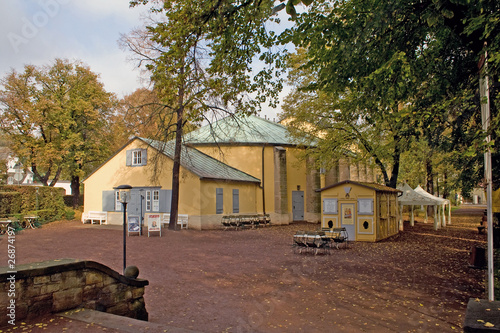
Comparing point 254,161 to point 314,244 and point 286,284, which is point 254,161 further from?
point 286,284

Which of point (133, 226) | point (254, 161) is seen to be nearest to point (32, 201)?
point (133, 226)

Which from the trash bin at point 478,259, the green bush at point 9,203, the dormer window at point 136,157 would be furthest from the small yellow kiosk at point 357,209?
the green bush at point 9,203

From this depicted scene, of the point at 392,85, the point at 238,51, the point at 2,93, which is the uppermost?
the point at 2,93

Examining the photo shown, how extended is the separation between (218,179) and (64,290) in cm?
1835

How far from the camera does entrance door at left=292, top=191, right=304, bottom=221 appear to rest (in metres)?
30.5

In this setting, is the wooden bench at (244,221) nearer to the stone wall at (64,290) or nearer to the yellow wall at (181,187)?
the yellow wall at (181,187)

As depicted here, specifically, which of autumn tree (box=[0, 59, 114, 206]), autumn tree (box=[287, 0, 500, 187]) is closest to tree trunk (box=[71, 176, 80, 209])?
autumn tree (box=[0, 59, 114, 206])

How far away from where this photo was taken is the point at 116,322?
546cm

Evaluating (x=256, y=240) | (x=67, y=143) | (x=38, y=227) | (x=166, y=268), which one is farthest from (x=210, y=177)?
(x=67, y=143)

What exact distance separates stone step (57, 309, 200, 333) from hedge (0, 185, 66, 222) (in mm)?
21047

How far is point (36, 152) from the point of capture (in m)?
30.9

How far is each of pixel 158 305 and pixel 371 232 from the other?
41.4ft

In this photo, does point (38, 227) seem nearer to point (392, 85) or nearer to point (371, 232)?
point (371, 232)

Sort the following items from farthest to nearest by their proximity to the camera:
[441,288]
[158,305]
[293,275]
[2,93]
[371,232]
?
[2,93] → [371,232] → [293,275] → [441,288] → [158,305]
